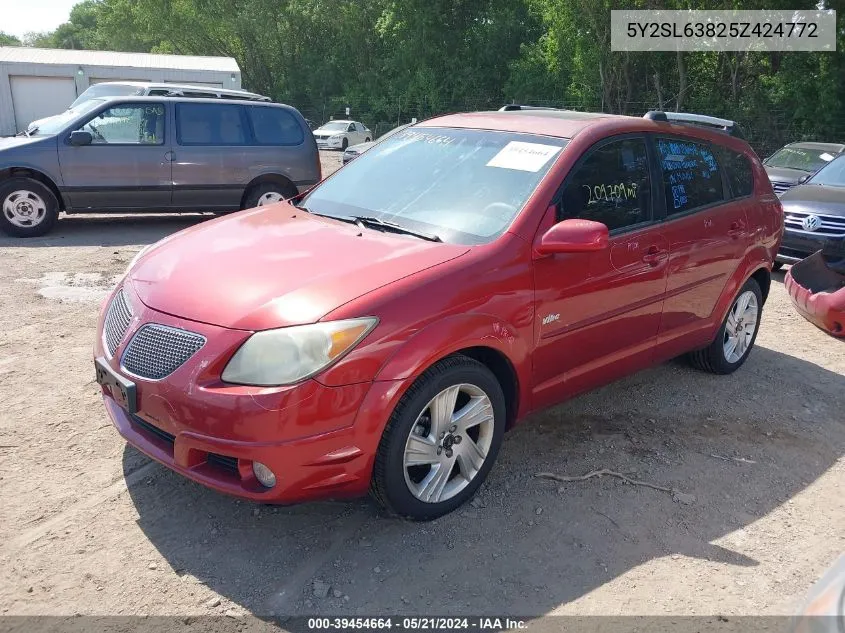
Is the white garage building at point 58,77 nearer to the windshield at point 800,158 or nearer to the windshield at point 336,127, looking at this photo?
the windshield at point 336,127

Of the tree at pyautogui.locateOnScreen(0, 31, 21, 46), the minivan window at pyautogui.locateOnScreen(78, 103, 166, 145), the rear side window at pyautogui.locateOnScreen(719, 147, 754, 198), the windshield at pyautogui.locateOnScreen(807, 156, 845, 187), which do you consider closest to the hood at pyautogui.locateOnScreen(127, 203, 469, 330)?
the rear side window at pyautogui.locateOnScreen(719, 147, 754, 198)

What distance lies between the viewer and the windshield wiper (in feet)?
11.5

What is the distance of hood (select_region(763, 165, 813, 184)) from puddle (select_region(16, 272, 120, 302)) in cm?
1006

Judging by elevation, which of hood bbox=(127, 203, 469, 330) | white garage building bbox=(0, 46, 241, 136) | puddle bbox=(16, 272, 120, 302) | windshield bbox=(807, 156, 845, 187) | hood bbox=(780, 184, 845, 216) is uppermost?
white garage building bbox=(0, 46, 241, 136)

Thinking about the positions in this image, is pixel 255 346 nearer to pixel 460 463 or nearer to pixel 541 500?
pixel 460 463

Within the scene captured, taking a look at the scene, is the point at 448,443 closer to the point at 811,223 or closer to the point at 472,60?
the point at 811,223

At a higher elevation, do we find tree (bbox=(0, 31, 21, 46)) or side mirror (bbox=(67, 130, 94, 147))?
tree (bbox=(0, 31, 21, 46))

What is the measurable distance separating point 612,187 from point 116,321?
2.64 m

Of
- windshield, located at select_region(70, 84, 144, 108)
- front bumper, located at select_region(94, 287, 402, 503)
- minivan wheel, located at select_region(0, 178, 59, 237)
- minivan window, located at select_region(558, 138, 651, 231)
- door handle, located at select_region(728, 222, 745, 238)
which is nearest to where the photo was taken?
front bumper, located at select_region(94, 287, 402, 503)

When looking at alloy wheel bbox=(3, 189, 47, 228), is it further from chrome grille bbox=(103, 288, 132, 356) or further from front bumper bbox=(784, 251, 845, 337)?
front bumper bbox=(784, 251, 845, 337)

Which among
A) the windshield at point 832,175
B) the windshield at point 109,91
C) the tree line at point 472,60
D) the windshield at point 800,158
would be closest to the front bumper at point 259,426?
the windshield at point 832,175

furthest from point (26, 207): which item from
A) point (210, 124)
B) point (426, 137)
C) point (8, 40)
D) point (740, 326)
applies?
point (8, 40)

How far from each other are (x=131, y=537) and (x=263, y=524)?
0.55 m

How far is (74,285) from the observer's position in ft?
22.2
